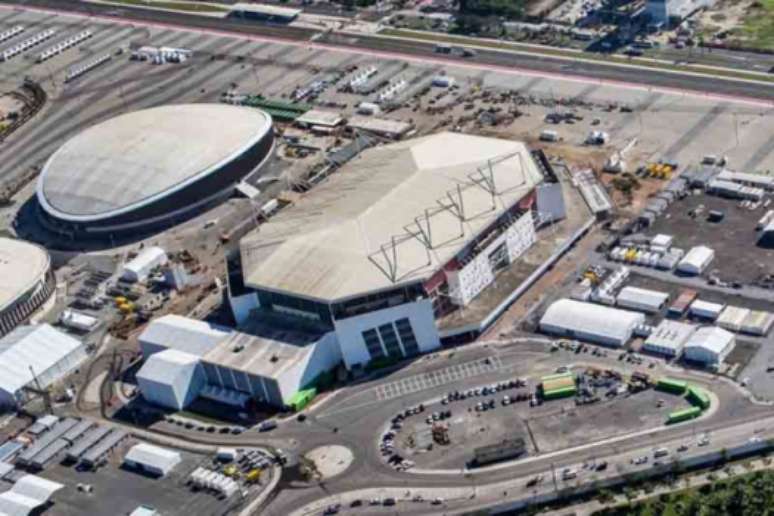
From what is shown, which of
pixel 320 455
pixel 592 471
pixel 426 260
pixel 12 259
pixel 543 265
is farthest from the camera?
pixel 12 259

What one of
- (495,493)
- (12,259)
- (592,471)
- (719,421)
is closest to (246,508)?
(495,493)

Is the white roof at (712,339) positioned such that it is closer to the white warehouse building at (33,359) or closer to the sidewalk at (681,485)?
the sidewalk at (681,485)

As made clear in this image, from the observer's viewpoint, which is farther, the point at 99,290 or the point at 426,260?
the point at 99,290

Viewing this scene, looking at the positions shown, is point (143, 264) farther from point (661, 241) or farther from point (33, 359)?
point (661, 241)

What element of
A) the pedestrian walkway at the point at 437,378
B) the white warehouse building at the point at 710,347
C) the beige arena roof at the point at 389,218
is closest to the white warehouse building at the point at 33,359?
the beige arena roof at the point at 389,218

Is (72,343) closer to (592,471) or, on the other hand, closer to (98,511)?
(98,511)

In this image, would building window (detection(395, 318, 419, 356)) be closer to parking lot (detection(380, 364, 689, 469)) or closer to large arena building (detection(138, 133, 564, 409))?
large arena building (detection(138, 133, 564, 409))

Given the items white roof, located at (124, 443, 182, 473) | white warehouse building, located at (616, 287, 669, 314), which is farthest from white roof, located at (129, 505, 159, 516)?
white warehouse building, located at (616, 287, 669, 314)
